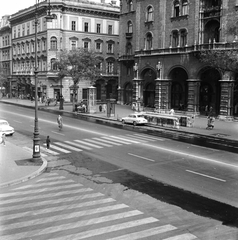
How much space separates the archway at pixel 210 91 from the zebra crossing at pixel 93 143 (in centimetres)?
2014

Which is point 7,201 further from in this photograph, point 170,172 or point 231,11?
point 231,11

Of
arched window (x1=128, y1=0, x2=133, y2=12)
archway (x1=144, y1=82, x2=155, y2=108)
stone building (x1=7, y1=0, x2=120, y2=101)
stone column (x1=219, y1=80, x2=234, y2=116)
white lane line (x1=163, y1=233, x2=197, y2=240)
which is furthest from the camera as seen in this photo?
stone building (x1=7, y1=0, x2=120, y2=101)

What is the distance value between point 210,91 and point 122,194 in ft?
119

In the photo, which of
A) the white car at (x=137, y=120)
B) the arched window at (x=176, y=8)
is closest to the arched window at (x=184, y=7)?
the arched window at (x=176, y=8)

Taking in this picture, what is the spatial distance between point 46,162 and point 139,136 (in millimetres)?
11834

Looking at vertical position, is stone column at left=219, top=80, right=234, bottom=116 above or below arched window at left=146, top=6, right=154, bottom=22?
below

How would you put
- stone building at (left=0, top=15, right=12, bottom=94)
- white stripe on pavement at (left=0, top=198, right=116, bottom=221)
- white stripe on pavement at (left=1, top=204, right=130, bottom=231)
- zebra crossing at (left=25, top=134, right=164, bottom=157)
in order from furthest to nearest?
stone building at (left=0, top=15, right=12, bottom=94) < zebra crossing at (left=25, top=134, right=164, bottom=157) < white stripe on pavement at (left=0, top=198, right=116, bottom=221) < white stripe on pavement at (left=1, top=204, right=130, bottom=231)

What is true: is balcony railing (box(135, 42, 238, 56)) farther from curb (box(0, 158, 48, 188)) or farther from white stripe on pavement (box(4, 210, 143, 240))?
white stripe on pavement (box(4, 210, 143, 240))

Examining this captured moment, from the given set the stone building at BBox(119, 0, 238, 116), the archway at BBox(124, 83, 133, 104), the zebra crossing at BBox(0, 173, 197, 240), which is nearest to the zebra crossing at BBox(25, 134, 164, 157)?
the zebra crossing at BBox(0, 173, 197, 240)

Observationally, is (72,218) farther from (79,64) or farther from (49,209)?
(79,64)

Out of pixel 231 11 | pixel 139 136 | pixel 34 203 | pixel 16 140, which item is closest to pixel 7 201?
pixel 34 203

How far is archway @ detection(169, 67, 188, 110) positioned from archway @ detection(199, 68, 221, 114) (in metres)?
2.78

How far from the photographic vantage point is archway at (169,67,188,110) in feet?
164

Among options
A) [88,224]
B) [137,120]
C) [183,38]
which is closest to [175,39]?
[183,38]
